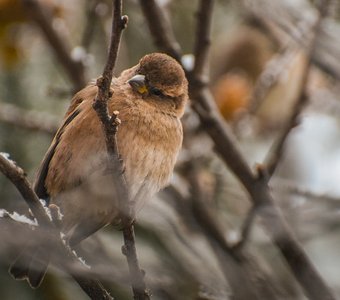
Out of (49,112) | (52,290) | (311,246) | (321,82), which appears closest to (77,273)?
(52,290)

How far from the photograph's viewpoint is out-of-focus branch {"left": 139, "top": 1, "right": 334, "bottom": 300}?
446cm

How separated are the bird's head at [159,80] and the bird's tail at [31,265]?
917mm

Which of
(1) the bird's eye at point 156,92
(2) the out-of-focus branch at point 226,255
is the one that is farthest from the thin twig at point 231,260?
(1) the bird's eye at point 156,92

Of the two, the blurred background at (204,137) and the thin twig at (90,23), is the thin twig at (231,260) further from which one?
the thin twig at (90,23)

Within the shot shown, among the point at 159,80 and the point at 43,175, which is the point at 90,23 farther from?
the point at 43,175

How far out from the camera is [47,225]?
3324 millimetres

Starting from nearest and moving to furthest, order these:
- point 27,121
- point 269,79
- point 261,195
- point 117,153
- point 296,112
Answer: point 117,153
point 296,112
point 261,195
point 27,121
point 269,79

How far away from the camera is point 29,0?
18.1 ft

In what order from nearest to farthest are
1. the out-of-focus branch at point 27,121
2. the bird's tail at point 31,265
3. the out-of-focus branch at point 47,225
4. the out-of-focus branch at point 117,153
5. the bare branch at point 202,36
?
the out-of-focus branch at point 117,153, the out-of-focus branch at point 47,225, the bird's tail at point 31,265, the bare branch at point 202,36, the out-of-focus branch at point 27,121

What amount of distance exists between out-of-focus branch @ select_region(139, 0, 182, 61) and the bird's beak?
583 mm

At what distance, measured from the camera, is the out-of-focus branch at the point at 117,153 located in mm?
2971

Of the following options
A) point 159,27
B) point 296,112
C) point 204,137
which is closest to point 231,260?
point 296,112

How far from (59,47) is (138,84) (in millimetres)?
1521

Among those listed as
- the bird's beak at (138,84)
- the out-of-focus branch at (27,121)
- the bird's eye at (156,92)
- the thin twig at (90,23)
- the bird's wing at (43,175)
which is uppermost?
the bird's beak at (138,84)
